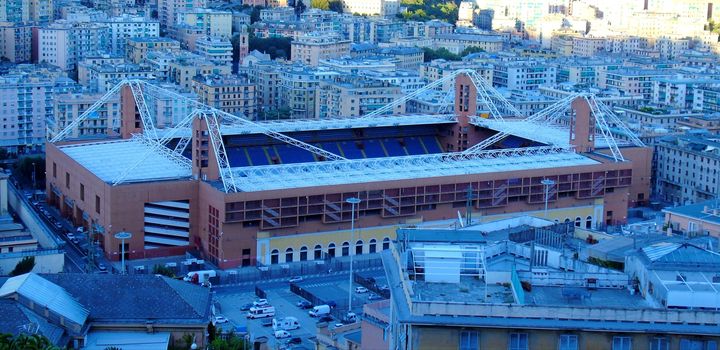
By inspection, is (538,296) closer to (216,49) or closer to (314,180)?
(314,180)

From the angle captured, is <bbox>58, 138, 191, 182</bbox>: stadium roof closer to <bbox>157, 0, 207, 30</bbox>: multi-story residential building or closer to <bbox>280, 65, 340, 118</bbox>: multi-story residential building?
<bbox>280, 65, 340, 118</bbox>: multi-story residential building

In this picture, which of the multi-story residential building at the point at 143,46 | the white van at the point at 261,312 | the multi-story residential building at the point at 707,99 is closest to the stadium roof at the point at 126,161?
the white van at the point at 261,312

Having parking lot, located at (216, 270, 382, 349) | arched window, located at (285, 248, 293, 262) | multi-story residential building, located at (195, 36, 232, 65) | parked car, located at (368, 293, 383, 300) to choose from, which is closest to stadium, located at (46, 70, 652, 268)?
arched window, located at (285, 248, 293, 262)

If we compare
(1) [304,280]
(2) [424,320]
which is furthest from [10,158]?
(2) [424,320]

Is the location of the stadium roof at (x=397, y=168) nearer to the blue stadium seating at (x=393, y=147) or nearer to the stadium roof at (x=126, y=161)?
the stadium roof at (x=126, y=161)

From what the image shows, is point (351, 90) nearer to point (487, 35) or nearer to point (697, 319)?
point (487, 35)

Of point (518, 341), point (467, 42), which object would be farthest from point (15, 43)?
point (518, 341)
